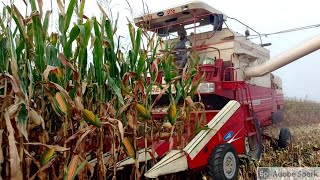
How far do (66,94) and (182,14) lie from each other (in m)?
3.25

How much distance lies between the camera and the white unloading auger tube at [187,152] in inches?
114

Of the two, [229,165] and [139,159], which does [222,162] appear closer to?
[229,165]

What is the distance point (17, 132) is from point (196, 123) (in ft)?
5.59

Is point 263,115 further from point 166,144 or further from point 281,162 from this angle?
point 166,144

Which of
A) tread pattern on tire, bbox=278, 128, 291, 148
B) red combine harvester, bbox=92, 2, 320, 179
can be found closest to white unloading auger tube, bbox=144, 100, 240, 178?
red combine harvester, bbox=92, 2, 320, 179

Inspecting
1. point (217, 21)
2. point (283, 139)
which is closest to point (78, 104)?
point (217, 21)

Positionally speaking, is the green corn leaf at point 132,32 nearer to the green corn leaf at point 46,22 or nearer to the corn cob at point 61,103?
the green corn leaf at point 46,22

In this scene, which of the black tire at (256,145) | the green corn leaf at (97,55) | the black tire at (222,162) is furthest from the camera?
the black tire at (256,145)

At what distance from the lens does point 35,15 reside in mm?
2404

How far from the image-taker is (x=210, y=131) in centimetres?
343

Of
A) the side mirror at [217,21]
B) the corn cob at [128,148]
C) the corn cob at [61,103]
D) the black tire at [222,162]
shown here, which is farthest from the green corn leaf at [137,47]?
the side mirror at [217,21]

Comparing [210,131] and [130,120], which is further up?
[130,120]

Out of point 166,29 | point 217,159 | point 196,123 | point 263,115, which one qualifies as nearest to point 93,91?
point 196,123

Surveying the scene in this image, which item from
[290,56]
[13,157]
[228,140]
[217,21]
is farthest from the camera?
[217,21]
